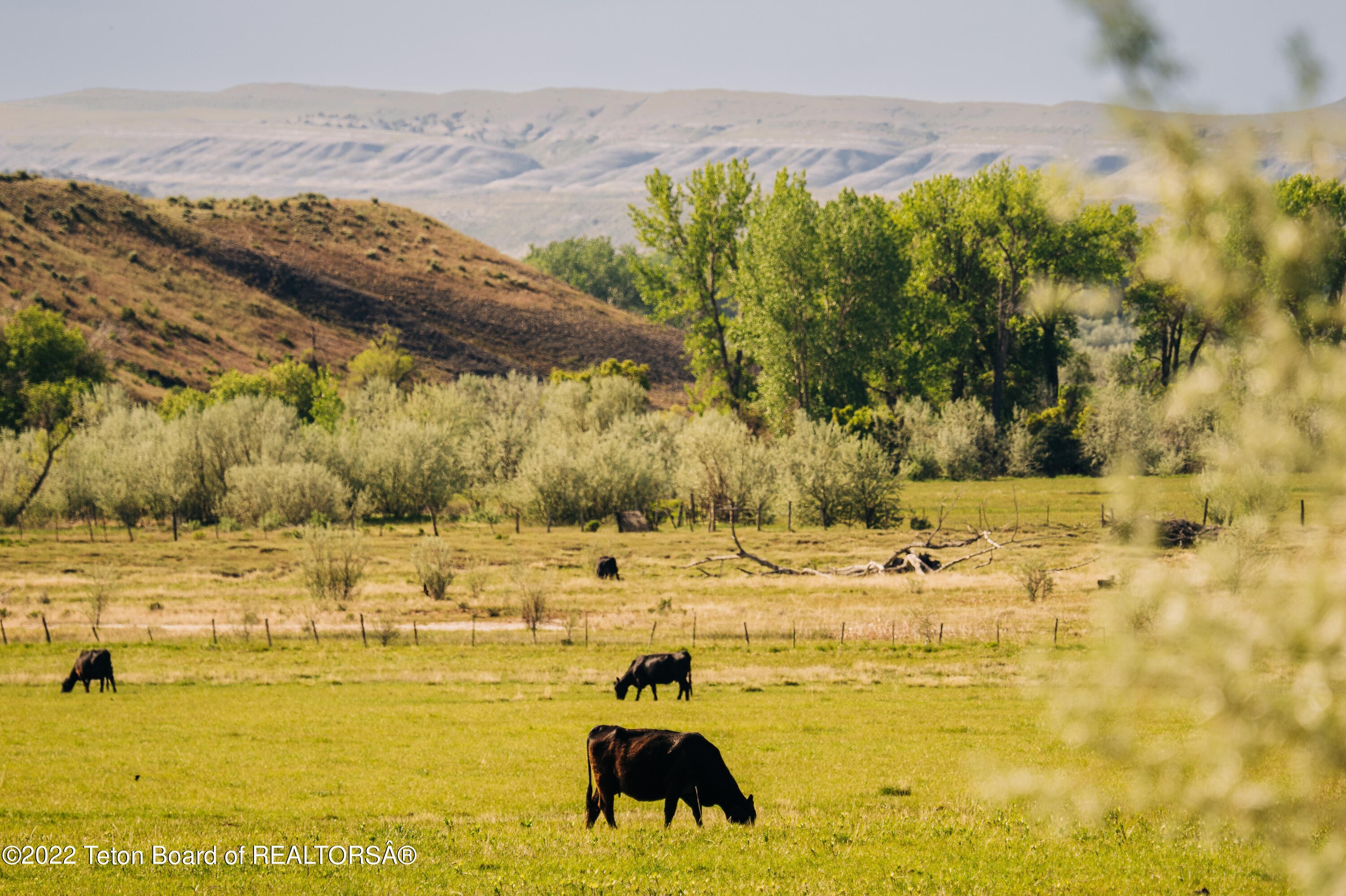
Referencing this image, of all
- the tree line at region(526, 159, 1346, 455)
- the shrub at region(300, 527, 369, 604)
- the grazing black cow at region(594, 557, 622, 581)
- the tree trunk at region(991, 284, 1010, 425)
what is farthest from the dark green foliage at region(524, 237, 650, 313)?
the shrub at region(300, 527, 369, 604)

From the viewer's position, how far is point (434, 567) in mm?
43656

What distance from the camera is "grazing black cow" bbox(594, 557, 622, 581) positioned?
157ft

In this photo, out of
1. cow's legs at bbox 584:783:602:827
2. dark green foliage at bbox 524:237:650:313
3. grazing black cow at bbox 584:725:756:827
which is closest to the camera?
grazing black cow at bbox 584:725:756:827

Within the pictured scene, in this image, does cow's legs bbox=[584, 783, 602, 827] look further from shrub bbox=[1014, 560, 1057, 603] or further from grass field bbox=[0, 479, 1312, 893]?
shrub bbox=[1014, 560, 1057, 603]

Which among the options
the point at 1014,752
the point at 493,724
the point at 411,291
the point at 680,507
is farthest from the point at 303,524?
the point at 411,291

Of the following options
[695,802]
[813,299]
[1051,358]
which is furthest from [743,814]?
[1051,358]

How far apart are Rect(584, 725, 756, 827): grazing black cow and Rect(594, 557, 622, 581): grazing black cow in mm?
34381

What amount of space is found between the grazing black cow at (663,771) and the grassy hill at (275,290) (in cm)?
9232

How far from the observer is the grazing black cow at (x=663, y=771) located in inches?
513

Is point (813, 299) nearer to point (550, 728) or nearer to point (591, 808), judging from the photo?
point (550, 728)

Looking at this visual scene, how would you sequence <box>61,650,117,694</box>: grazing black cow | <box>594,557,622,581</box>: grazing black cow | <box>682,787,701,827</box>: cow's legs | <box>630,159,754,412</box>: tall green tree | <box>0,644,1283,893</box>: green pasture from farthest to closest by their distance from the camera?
<box>630,159,754,412</box>: tall green tree → <box>594,557,622,581</box>: grazing black cow → <box>61,650,117,694</box>: grazing black cow → <box>682,787,701,827</box>: cow's legs → <box>0,644,1283,893</box>: green pasture

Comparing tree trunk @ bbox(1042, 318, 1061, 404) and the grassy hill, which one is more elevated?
the grassy hill

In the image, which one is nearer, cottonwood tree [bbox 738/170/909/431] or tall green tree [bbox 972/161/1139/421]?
cottonwood tree [bbox 738/170/909/431]

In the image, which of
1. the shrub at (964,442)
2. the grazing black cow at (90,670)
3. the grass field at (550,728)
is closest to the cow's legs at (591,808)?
the grass field at (550,728)
